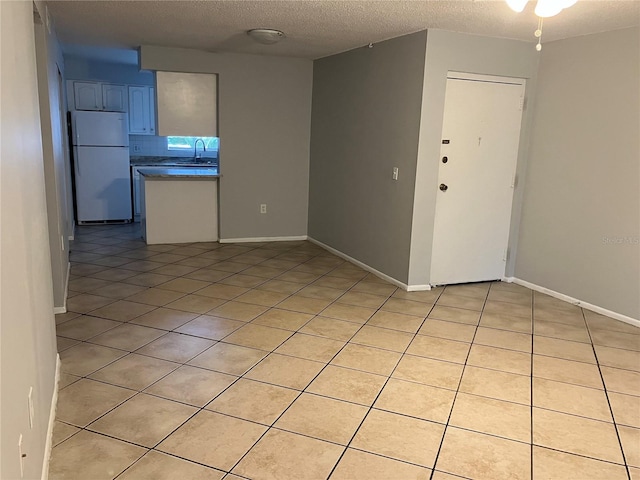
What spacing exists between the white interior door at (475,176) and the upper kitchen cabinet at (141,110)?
4865mm

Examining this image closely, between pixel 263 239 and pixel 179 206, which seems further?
pixel 263 239

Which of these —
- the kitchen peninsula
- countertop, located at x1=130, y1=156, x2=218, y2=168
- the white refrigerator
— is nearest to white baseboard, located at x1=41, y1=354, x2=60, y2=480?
the kitchen peninsula

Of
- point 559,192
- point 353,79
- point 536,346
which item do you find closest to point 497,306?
point 536,346

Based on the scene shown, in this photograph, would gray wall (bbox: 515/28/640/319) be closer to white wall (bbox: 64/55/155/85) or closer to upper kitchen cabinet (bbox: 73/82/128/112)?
white wall (bbox: 64/55/155/85)

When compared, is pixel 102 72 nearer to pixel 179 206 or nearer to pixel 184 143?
pixel 184 143

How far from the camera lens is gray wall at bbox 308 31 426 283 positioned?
4.44 meters

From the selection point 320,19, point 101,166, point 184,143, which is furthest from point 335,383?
point 184,143

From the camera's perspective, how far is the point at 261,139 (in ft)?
20.2

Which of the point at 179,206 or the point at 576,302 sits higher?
the point at 179,206

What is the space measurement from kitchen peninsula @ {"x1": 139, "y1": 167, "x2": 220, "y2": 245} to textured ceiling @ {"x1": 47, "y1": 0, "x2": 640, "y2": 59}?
5.24 feet

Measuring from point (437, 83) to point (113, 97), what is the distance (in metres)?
5.06

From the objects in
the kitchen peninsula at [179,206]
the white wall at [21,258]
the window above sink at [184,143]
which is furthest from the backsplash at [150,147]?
the white wall at [21,258]

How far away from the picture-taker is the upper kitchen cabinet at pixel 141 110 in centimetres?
748

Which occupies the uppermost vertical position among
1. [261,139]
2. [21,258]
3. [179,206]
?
[261,139]
